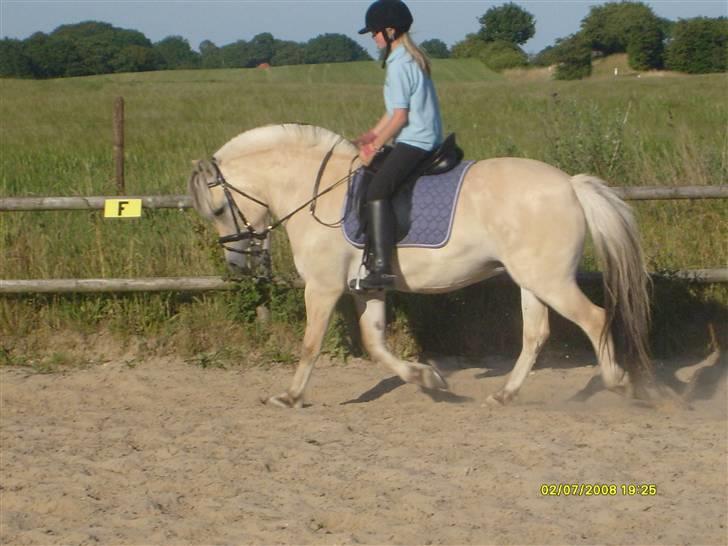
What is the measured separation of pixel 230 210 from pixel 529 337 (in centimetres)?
199

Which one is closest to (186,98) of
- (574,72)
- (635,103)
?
(635,103)

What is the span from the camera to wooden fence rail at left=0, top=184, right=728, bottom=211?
719 centimetres

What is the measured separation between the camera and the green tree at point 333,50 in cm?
5806

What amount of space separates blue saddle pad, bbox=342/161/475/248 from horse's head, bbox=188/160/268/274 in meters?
0.67

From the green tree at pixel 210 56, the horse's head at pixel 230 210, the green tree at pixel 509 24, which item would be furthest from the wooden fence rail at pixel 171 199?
the green tree at pixel 210 56

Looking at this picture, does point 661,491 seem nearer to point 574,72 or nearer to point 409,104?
point 409,104

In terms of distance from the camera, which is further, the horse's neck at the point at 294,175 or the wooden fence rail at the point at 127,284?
the wooden fence rail at the point at 127,284

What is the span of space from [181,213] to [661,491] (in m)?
5.32

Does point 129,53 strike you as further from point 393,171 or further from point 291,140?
point 393,171

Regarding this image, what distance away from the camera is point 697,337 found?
24.3 feet

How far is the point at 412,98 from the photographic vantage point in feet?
18.8

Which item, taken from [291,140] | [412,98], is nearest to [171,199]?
[291,140]

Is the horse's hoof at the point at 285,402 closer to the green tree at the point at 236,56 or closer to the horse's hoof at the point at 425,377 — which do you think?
the horse's hoof at the point at 425,377

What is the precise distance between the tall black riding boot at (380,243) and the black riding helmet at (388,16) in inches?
38.2
